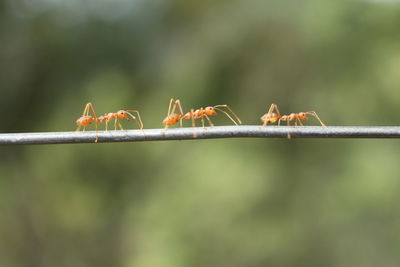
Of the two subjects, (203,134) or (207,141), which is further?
(207,141)

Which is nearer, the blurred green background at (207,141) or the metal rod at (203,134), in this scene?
the metal rod at (203,134)

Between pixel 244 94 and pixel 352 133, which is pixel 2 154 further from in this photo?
pixel 352 133

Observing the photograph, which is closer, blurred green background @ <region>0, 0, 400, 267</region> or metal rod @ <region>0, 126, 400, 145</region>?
metal rod @ <region>0, 126, 400, 145</region>

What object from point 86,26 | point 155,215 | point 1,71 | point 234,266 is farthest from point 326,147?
point 1,71

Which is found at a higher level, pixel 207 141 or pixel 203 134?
pixel 203 134
